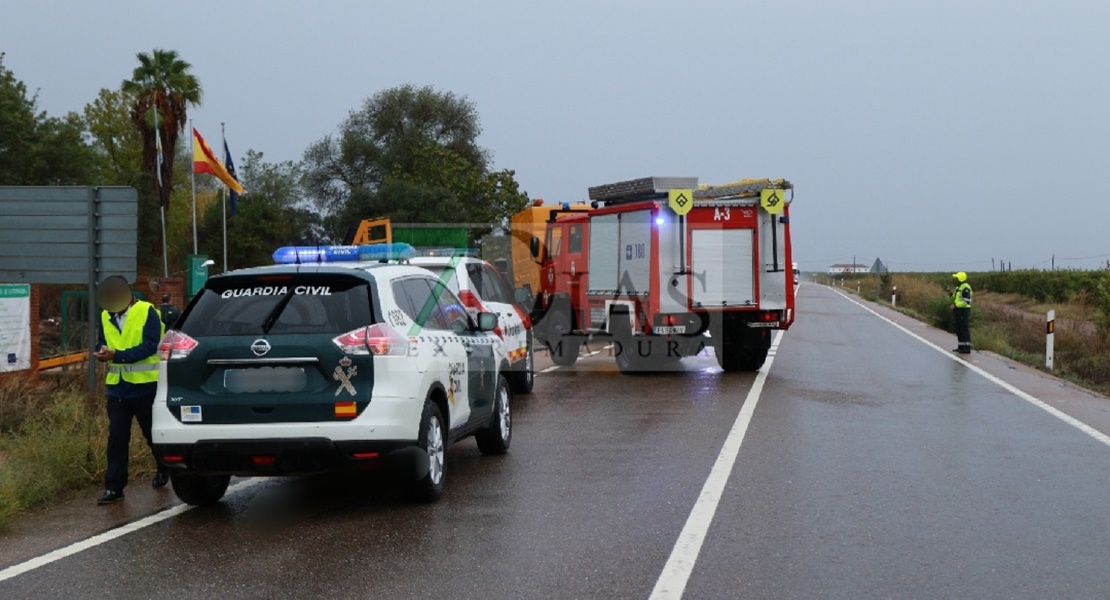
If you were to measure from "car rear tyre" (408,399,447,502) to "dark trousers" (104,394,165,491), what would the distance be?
1909mm

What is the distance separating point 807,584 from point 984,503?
2581mm

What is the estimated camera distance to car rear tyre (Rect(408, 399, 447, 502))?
7.67 metres

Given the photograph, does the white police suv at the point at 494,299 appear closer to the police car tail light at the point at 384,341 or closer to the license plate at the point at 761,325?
the license plate at the point at 761,325

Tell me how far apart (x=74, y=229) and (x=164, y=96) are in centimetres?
4069

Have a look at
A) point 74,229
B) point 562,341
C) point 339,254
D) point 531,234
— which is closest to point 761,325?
point 562,341

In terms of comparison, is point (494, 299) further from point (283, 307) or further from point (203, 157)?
point (203, 157)

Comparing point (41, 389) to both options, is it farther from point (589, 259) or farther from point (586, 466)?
point (589, 259)

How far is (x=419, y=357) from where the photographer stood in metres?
7.74

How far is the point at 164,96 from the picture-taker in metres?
49.9

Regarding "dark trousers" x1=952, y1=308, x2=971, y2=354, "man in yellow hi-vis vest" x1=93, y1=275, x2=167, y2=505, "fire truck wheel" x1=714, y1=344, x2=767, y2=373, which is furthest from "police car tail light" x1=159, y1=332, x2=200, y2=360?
"dark trousers" x1=952, y1=308, x2=971, y2=354

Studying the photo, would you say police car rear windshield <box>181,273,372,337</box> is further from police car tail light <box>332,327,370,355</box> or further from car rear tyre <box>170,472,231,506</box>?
car rear tyre <box>170,472,231,506</box>

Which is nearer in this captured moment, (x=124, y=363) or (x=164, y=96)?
(x=124, y=363)

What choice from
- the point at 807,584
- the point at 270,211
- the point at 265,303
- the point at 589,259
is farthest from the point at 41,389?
the point at 270,211

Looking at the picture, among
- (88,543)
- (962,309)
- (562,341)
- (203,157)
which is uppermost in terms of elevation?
(203,157)
